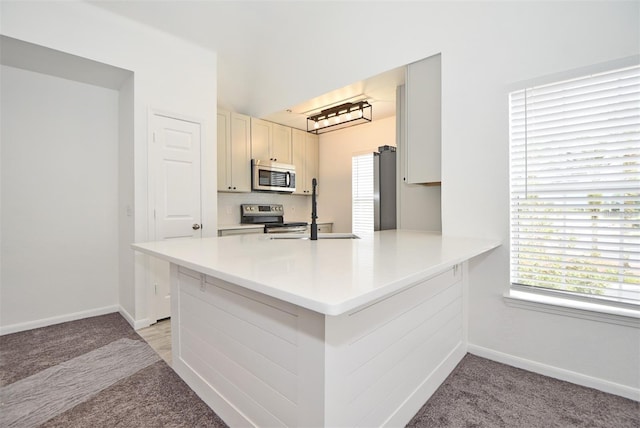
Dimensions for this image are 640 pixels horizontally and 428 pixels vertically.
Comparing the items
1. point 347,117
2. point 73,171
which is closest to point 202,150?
point 73,171

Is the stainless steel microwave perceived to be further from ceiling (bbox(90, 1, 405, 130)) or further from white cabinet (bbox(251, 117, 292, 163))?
ceiling (bbox(90, 1, 405, 130))

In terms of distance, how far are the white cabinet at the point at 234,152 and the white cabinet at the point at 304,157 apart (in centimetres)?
91

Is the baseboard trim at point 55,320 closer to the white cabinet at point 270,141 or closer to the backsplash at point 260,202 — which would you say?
the backsplash at point 260,202

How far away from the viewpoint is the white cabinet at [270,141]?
4.25 metres

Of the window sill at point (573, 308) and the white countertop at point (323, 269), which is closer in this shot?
the white countertop at point (323, 269)

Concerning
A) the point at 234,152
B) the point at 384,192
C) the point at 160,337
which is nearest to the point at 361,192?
the point at 384,192

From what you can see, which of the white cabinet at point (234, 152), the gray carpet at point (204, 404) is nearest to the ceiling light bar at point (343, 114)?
the white cabinet at point (234, 152)

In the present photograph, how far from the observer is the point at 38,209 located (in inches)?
110

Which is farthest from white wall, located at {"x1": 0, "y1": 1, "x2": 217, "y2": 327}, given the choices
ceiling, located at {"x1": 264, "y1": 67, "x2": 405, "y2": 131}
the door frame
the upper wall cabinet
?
the upper wall cabinet

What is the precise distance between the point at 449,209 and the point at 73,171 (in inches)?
141

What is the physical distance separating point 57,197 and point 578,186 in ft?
14.1

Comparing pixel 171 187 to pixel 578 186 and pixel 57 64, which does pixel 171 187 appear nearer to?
pixel 57 64

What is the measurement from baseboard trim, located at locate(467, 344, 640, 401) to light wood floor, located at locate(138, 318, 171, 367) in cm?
229

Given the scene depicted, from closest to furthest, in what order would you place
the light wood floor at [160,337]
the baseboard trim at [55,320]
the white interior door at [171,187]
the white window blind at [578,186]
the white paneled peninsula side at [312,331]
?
the white paneled peninsula side at [312,331] < the white window blind at [578,186] < the light wood floor at [160,337] < the baseboard trim at [55,320] < the white interior door at [171,187]
